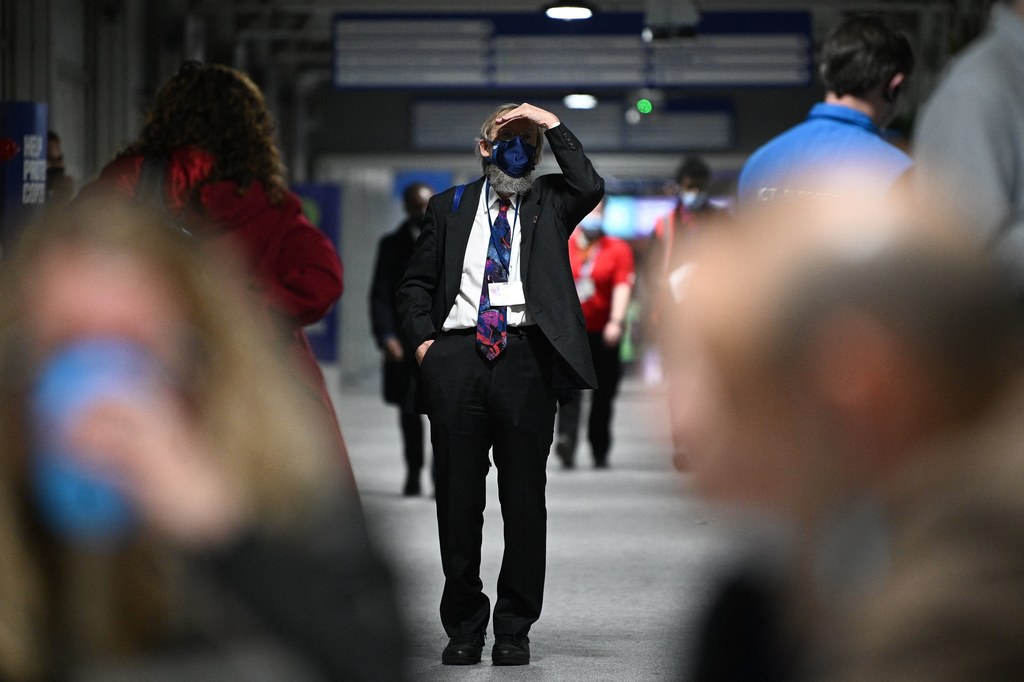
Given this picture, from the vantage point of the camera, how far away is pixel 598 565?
6.45 metres

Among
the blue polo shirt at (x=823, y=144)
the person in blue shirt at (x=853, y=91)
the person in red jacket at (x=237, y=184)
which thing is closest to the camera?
the blue polo shirt at (x=823, y=144)

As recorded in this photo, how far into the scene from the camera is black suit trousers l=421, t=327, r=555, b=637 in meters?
4.41

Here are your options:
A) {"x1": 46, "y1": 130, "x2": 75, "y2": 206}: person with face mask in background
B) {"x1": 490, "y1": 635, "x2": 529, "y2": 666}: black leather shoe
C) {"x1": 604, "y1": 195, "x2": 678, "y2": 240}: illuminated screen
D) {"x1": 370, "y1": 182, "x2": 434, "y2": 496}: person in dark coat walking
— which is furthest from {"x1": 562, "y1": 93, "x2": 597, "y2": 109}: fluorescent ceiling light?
{"x1": 490, "y1": 635, "x2": 529, "y2": 666}: black leather shoe

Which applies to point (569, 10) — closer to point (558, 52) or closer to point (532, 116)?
point (558, 52)

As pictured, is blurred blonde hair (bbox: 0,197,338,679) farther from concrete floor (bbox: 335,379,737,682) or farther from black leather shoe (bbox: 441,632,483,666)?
black leather shoe (bbox: 441,632,483,666)

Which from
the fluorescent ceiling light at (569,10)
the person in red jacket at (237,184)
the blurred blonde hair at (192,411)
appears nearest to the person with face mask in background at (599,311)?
the fluorescent ceiling light at (569,10)

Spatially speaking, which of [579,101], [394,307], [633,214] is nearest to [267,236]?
[394,307]

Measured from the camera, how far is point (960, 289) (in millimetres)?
1149

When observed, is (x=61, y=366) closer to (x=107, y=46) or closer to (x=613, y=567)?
(x=613, y=567)

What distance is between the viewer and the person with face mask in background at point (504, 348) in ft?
14.4

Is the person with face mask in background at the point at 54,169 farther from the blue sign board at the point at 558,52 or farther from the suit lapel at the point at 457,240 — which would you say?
the blue sign board at the point at 558,52

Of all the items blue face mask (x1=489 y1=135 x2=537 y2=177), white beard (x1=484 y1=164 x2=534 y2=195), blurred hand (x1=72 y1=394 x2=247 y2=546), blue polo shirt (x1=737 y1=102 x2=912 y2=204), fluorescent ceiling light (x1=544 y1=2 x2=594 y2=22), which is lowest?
white beard (x1=484 y1=164 x2=534 y2=195)

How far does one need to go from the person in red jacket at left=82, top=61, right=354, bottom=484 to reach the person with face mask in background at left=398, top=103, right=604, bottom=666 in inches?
12.3

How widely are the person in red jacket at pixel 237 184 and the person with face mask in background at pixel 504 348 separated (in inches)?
12.3
